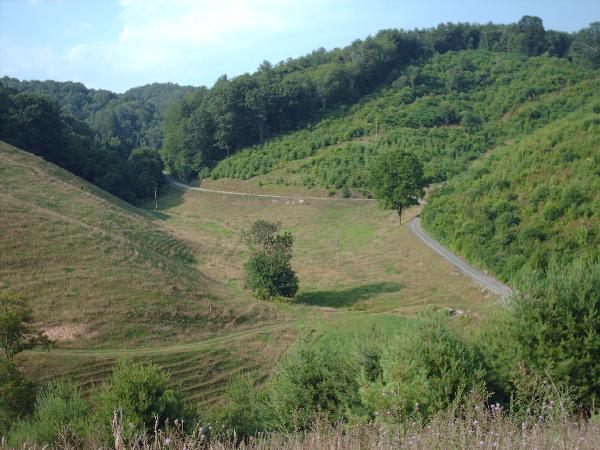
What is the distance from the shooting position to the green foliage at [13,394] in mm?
17453

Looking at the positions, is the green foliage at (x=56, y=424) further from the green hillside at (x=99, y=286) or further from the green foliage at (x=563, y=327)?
the green hillside at (x=99, y=286)

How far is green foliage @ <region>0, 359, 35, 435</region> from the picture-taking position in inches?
687

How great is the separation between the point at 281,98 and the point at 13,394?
8437 centimetres

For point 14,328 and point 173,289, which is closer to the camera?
point 14,328

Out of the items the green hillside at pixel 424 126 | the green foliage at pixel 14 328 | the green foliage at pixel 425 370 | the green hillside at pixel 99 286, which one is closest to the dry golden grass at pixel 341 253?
the green hillside at pixel 424 126

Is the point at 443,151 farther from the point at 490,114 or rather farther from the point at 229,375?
the point at 229,375

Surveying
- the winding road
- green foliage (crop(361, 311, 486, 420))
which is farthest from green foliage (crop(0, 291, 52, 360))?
the winding road

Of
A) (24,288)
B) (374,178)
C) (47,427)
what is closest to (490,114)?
(374,178)

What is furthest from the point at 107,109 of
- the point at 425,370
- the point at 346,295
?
the point at 425,370

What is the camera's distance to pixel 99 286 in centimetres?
2989

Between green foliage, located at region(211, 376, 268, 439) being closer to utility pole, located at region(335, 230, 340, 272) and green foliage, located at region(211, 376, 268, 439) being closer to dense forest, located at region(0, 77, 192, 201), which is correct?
utility pole, located at region(335, 230, 340, 272)

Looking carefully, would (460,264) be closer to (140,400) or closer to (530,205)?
(530,205)

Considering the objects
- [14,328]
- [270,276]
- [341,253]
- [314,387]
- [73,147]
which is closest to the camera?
[314,387]

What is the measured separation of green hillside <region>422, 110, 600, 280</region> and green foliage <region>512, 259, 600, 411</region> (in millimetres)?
19656
